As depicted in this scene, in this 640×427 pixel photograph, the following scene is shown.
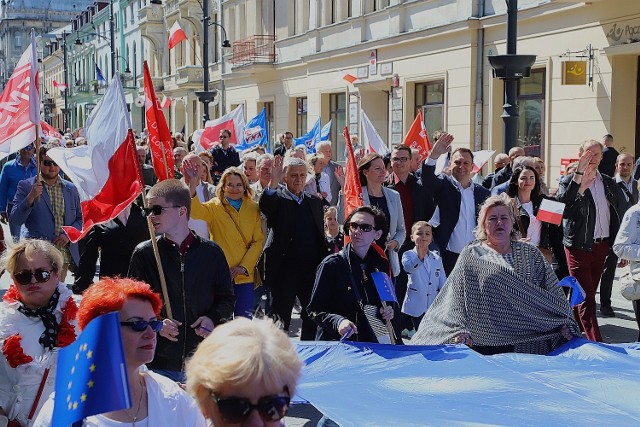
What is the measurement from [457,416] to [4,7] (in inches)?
5354

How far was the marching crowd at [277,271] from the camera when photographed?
3340mm

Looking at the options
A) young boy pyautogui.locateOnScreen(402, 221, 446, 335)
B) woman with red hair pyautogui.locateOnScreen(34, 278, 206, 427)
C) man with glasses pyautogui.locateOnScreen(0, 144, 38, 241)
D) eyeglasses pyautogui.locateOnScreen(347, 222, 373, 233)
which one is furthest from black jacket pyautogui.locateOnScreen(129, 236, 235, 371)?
man with glasses pyautogui.locateOnScreen(0, 144, 38, 241)

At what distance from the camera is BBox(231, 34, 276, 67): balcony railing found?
33.5 meters

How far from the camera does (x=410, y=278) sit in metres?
Result: 8.71

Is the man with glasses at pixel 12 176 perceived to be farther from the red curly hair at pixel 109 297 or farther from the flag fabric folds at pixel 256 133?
the flag fabric folds at pixel 256 133

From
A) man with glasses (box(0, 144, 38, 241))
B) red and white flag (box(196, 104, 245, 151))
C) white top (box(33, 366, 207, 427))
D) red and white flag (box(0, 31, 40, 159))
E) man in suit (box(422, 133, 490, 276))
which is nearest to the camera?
white top (box(33, 366, 207, 427))

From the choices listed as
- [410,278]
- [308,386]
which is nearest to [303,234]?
[410,278]

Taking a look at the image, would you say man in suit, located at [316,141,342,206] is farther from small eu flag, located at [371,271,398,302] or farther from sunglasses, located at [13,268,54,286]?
sunglasses, located at [13,268,54,286]

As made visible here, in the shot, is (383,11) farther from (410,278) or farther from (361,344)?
(361,344)

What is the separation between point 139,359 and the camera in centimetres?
341

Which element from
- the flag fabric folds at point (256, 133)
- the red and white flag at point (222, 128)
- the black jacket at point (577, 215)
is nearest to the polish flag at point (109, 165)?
the black jacket at point (577, 215)

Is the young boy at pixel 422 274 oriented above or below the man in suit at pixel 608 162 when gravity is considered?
below

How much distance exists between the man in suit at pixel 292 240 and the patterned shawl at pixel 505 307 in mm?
2263

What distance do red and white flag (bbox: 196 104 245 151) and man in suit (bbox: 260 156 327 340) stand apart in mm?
11160
